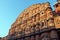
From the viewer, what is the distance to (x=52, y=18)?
92.1ft

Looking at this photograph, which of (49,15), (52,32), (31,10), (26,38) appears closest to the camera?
(52,32)

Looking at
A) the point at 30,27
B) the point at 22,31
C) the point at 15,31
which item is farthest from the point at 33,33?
the point at 15,31

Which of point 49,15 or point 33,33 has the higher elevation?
point 49,15

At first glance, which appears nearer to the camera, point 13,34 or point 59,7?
point 59,7

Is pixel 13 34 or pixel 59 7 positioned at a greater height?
pixel 59 7

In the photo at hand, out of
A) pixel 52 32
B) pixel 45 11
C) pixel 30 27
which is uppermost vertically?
pixel 45 11

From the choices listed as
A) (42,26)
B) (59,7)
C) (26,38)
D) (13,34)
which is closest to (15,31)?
(13,34)

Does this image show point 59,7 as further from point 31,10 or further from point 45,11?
point 31,10

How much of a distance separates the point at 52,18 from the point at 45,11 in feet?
8.06

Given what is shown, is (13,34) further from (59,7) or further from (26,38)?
(59,7)

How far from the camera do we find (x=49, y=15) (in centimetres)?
2870

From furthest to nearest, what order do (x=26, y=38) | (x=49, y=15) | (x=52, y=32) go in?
(x=26, y=38) → (x=49, y=15) → (x=52, y=32)

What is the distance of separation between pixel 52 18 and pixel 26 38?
21.0 ft

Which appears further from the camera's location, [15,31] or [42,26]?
[15,31]
